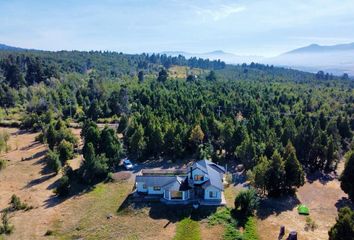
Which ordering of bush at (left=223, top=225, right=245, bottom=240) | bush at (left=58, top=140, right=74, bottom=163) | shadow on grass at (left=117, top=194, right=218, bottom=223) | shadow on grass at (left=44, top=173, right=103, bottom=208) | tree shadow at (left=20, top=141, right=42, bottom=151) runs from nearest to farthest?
bush at (left=223, top=225, right=245, bottom=240) < shadow on grass at (left=117, top=194, right=218, bottom=223) < shadow on grass at (left=44, top=173, right=103, bottom=208) < bush at (left=58, top=140, right=74, bottom=163) < tree shadow at (left=20, top=141, right=42, bottom=151)

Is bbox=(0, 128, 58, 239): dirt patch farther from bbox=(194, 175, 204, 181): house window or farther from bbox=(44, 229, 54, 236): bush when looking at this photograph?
bbox=(194, 175, 204, 181): house window

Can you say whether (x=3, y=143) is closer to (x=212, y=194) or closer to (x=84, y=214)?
(x=84, y=214)

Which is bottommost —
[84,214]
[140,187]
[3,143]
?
[84,214]

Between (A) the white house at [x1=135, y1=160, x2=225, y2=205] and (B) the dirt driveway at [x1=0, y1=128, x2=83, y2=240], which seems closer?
(B) the dirt driveway at [x1=0, y1=128, x2=83, y2=240]

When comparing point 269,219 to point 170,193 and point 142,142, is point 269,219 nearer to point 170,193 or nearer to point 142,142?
point 170,193

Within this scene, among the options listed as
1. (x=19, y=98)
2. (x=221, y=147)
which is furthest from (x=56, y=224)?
(x=19, y=98)

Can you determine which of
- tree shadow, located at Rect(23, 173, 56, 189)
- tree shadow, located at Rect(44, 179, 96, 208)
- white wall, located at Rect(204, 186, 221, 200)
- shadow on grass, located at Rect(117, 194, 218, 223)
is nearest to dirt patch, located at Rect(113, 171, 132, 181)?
tree shadow, located at Rect(44, 179, 96, 208)

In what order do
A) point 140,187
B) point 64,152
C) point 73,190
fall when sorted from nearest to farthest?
point 140,187 < point 73,190 < point 64,152

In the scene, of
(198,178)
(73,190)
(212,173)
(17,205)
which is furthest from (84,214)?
(212,173)
